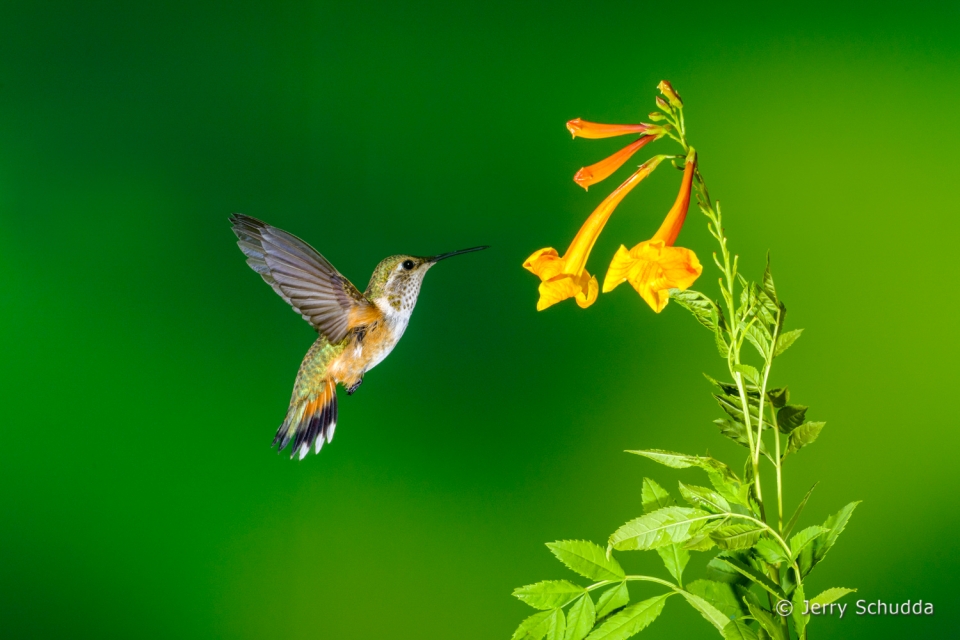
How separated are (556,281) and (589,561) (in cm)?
37

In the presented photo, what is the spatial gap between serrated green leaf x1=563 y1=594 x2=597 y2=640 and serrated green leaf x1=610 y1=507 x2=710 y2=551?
0.49 feet

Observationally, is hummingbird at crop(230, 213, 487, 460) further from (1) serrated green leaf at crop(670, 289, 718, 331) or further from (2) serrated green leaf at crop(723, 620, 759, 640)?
(2) serrated green leaf at crop(723, 620, 759, 640)

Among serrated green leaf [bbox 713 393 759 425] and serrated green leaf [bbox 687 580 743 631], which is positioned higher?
serrated green leaf [bbox 713 393 759 425]

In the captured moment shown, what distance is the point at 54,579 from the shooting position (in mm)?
1522

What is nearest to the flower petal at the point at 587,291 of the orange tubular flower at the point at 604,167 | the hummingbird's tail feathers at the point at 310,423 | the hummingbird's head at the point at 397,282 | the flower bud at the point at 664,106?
the orange tubular flower at the point at 604,167

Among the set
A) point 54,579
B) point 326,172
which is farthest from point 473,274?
point 54,579

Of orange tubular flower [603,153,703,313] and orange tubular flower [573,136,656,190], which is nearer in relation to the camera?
orange tubular flower [603,153,703,313]

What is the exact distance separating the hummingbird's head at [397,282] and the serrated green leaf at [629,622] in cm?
70

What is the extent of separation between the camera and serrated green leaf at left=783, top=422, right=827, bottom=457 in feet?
3.00

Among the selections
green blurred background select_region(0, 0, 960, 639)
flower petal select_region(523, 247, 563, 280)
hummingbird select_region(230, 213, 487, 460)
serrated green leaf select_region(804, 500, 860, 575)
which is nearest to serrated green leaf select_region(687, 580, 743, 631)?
serrated green leaf select_region(804, 500, 860, 575)

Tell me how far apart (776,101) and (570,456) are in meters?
0.83

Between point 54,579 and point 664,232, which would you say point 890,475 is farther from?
point 54,579

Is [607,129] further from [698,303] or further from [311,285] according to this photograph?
[311,285]

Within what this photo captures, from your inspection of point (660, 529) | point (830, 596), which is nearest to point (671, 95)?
point (660, 529)
